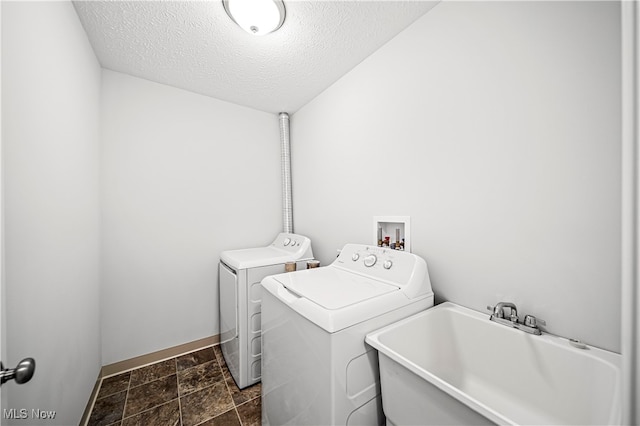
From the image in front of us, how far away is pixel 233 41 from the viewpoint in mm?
1565

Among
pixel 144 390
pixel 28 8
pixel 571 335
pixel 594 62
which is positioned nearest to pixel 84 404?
pixel 144 390

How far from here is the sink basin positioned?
73 centimetres

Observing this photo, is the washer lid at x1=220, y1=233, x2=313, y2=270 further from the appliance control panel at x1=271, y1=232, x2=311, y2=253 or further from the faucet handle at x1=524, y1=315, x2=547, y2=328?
the faucet handle at x1=524, y1=315, x2=547, y2=328

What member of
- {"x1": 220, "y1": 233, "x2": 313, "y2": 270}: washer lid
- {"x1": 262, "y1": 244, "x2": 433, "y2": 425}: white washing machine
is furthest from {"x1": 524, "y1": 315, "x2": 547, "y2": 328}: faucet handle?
{"x1": 220, "y1": 233, "x2": 313, "y2": 270}: washer lid

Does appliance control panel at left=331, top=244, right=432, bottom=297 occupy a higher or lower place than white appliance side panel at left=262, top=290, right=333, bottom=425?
higher

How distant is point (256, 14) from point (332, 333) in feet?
5.45

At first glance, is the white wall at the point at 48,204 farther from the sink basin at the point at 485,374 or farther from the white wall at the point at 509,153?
the white wall at the point at 509,153

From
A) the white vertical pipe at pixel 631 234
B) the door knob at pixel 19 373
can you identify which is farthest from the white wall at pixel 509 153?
the door knob at pixel 19 373

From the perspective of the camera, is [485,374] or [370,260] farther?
[370,260]

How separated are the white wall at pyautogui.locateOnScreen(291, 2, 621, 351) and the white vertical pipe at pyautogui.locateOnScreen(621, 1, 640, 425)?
61 centimetres

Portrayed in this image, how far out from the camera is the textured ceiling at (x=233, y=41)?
4.38ft

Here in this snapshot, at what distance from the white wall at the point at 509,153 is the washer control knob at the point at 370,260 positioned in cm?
27

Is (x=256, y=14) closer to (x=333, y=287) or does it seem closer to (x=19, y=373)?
(x=333, y=287)

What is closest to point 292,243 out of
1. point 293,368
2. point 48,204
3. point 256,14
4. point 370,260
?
point 370,260
